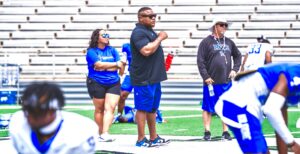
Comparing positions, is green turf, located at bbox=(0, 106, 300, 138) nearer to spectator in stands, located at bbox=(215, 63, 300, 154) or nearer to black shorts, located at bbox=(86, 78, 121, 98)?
black shorts, located at bbox=(86, 78, 121, 98)

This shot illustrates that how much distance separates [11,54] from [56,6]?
4898mm

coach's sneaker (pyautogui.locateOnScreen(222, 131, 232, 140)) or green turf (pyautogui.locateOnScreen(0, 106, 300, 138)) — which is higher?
coach's sneaker (pyautogui.locateOnScreen(222, 131, 232, 140))

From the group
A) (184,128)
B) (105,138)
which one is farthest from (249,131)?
(184,128)

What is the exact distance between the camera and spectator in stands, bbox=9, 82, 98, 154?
4.52 meters

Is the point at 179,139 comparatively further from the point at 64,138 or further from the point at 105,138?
the point at 64,138

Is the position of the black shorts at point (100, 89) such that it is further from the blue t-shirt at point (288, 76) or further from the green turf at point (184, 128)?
the blue t-shirt at point (288, 76)

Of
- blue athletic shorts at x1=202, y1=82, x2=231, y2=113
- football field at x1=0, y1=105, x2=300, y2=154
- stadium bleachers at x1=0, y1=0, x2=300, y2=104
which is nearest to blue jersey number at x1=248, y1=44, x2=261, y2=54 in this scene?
blue athletic shorts at x1=202, y1=82, x2=231, y2=113

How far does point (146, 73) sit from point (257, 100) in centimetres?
488

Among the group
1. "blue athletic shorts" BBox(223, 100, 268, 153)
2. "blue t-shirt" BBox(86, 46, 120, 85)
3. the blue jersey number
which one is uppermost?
"blue athletic shorts" BBox(223, 100, 268, 153)

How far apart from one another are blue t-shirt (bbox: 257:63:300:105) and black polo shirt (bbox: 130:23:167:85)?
4.88 metres

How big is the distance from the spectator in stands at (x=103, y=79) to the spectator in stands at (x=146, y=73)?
110 centimetres

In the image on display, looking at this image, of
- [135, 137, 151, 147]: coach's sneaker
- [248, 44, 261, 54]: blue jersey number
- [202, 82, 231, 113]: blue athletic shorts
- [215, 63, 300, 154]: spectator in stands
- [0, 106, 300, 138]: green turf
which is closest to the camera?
[215, 63, 300, 154]: spectator in stands

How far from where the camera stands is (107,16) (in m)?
30.9

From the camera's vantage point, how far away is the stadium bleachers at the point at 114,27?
Answer: 28109mm
